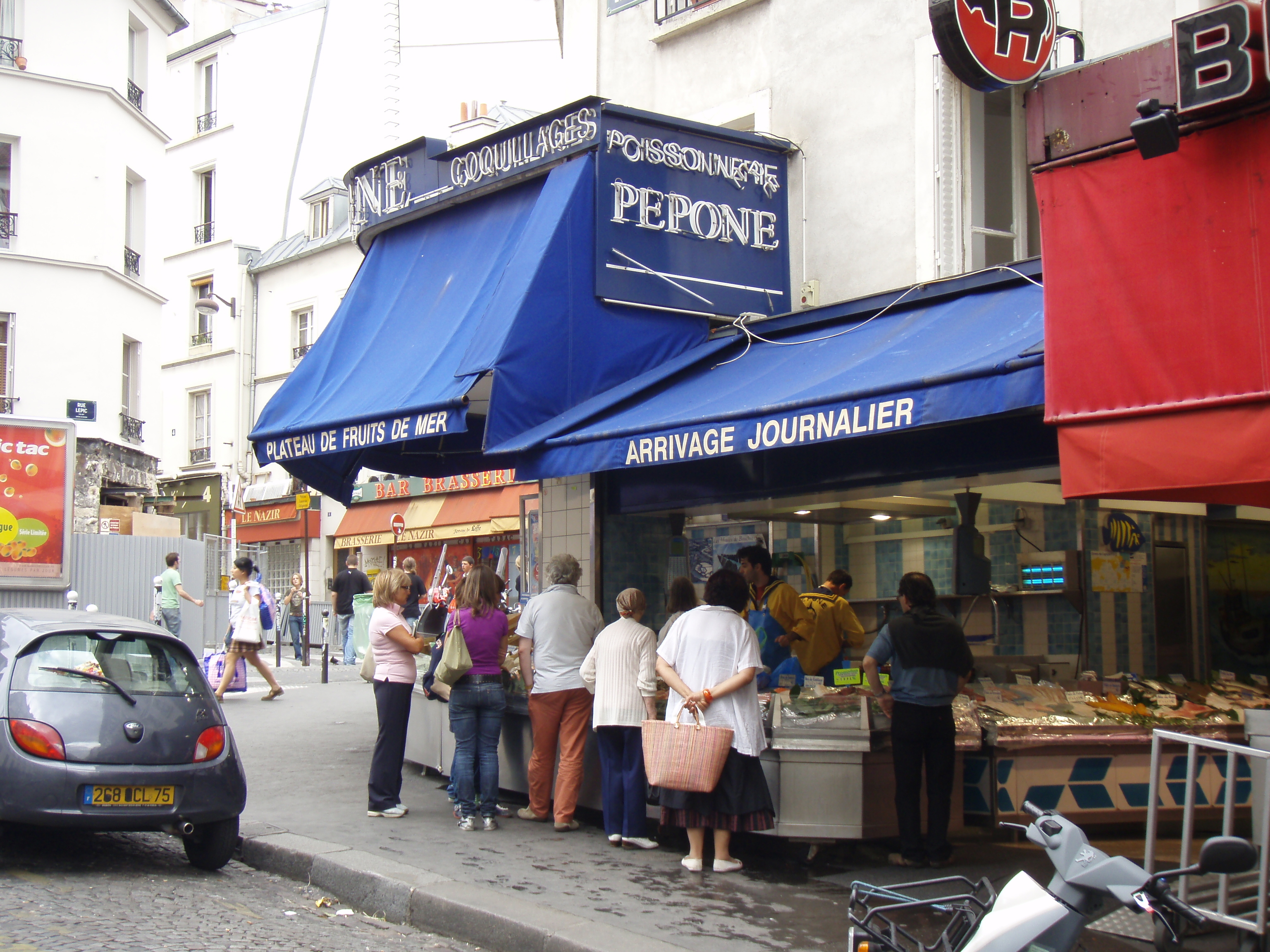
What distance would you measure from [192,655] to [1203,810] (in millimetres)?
6413

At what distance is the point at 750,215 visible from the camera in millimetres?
9703

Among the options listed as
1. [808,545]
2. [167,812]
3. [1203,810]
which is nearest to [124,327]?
[808,545]

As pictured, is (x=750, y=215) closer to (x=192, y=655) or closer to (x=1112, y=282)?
(x=1112, y=282)

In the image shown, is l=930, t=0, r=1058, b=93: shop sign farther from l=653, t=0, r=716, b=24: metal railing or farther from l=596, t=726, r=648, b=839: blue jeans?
l=596, t=726, r=648, b=839: blue jeans

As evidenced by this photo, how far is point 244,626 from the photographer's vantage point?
49.1ft

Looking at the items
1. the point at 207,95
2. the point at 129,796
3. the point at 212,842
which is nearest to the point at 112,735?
the point at 129,796

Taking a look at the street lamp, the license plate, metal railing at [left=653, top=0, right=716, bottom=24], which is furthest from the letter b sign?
the street lamp

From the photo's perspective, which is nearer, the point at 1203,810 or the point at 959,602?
the point at 1203,810

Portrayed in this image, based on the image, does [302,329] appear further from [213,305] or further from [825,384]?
[825,384]

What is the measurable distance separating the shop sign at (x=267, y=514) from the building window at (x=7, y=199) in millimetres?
11076

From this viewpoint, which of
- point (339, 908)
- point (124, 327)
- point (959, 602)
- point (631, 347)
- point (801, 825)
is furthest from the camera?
point (124, 327)

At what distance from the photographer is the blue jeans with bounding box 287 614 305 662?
79.8 feet

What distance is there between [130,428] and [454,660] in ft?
64.1

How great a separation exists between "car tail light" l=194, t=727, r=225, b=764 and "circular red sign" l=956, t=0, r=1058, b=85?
19.4 feet
